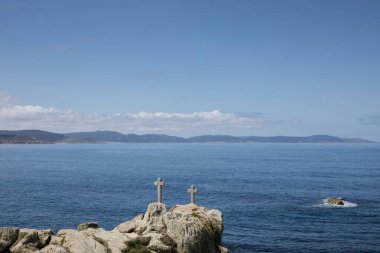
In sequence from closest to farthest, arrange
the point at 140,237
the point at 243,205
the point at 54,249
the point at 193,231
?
the point at 54,249 → the point at 140,237 → the point at 193,231 → the point at 243,205

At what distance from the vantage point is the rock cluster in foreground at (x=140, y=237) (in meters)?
20.7

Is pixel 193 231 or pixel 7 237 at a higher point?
pixel 7 237

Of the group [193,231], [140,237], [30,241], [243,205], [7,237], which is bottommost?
[243,205]

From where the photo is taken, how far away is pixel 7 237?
68.1 feet

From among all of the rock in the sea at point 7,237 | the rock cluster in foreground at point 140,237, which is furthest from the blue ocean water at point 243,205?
the rock in the sea at point 7,237

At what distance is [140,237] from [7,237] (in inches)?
281

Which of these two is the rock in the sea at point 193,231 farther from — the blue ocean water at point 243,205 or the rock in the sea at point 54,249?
the blue ocean water at point 243,205

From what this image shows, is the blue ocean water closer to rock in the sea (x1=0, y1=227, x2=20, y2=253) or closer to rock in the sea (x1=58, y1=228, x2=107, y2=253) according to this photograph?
rock in the sea (x1=58, y1=228, x2=107, y2=253)

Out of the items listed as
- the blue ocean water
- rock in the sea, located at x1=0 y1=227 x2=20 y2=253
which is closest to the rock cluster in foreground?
rock in the sea, located at x1=0 y1=227 x2=20 y2=253

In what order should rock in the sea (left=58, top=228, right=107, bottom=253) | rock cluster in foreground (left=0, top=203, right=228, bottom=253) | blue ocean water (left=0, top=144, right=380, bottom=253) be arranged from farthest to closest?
1. blue ocean water (left=0, top=144, right=380, bottom=253)
2. rock cluster in foreground (left=0, top=203, right=228, bottom=253)
3. rock in the sea (left=58, top=228, right=107, bottom=253)

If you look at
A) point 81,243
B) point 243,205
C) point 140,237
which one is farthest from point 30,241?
point 243,205

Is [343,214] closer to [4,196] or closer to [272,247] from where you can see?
[272,247]

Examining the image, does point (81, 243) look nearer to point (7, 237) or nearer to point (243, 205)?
point (7, 237)

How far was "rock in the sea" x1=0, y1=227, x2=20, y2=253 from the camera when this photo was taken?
20.3 m
